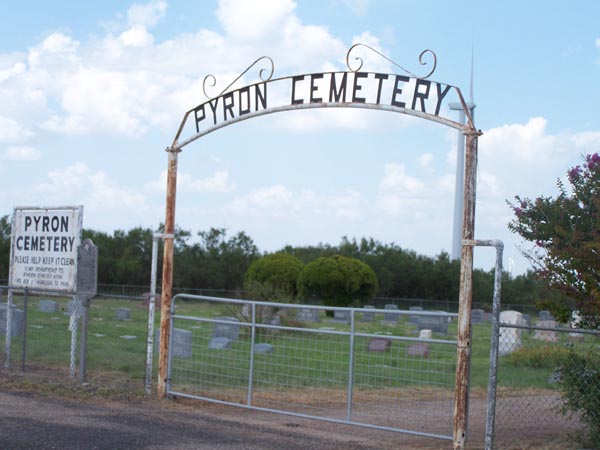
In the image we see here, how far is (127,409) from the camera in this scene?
11.5m

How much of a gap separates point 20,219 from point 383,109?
7715mm

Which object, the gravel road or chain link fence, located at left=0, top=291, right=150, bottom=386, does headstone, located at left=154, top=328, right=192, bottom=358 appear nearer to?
chain link fence, located at left=0, top=291, right=150, bottom=386

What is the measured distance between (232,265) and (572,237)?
4868 centimetres

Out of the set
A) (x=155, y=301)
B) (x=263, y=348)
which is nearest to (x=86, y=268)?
(x=155, y=301)

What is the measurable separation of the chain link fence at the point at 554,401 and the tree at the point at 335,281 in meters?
25.4

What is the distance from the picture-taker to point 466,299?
948 cm

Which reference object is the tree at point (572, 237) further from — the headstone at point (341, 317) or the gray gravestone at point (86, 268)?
the headstone at point (341, 317)

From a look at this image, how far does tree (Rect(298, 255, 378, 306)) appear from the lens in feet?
140

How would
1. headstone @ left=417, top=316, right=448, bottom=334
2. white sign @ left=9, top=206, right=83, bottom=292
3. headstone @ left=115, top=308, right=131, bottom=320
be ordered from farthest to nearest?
1. headstone @ left=417, top=316, right=448, bottom=334
2. headstone @ left=115, top=308, right=131, bottom=320
3. white sign @ left=9, top=206, right=83, bottom=292

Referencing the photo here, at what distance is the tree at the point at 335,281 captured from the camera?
140ft

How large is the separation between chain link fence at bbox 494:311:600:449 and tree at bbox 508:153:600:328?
40 cm

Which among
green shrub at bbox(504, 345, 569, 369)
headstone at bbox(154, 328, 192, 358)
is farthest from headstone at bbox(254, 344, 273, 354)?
green shrub at bbox(504, 345, 569, 369)

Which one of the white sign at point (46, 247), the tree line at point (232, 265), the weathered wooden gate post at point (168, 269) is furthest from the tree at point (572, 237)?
the tree line at point (232, 265)

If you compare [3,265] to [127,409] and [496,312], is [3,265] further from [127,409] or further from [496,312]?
[496,312]
